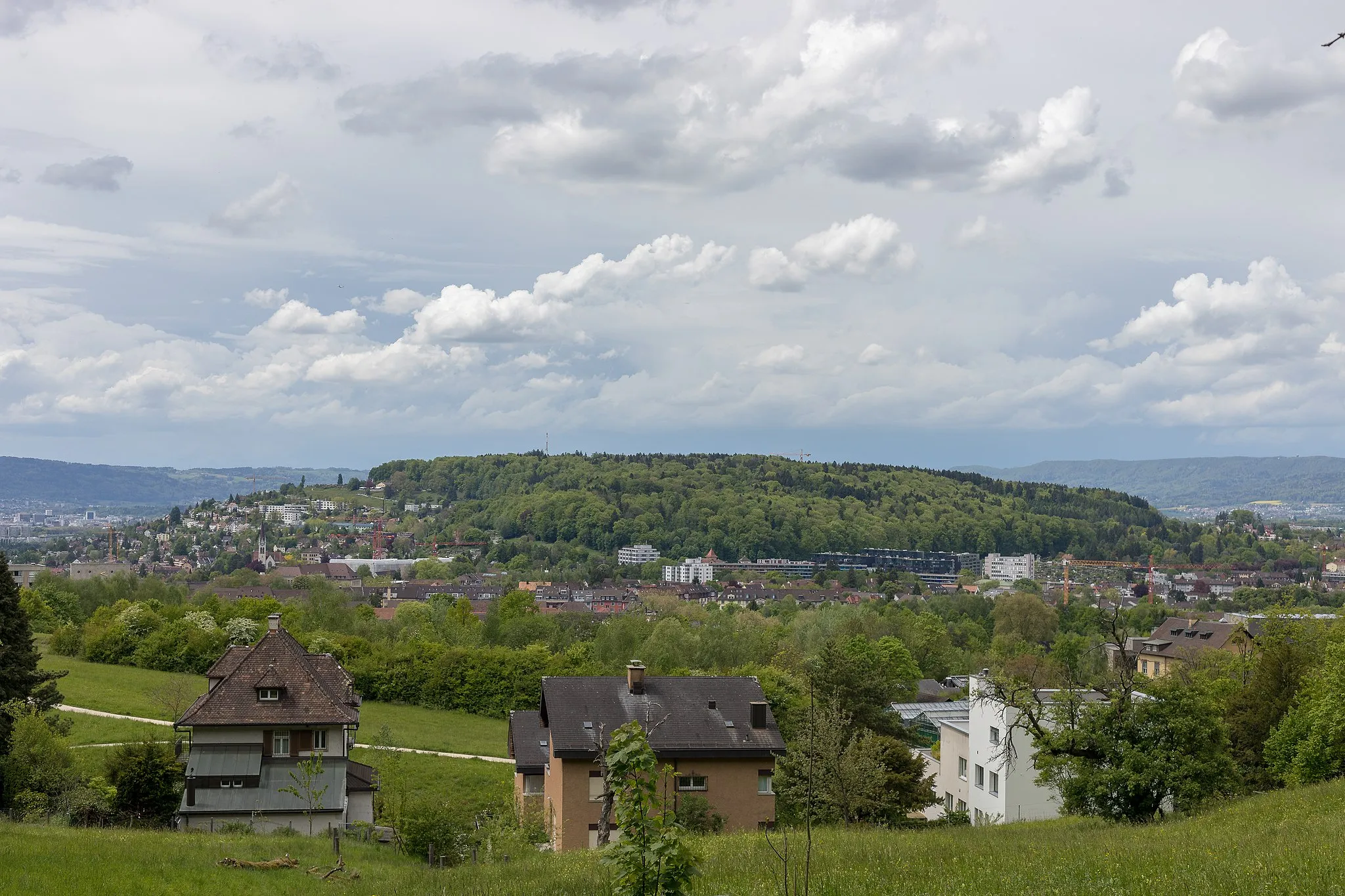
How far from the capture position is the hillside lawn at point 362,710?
165ft

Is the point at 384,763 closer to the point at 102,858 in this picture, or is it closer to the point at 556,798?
the point at 556,798

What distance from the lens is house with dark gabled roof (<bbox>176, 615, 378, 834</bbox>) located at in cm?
3117

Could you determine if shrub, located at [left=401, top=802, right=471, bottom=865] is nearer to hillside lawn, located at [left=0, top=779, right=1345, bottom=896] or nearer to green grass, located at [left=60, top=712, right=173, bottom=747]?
hillside lawn, located at [left=0, top=779, right=1345, bottom=896]

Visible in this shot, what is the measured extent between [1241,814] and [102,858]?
19.7m

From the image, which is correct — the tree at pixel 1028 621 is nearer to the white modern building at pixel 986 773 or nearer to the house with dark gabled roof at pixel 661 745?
the white modern building at pixel 986 773

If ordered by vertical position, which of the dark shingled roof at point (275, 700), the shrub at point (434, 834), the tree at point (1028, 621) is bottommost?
the tree at point (1028, 621)

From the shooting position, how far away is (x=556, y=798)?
110 ft

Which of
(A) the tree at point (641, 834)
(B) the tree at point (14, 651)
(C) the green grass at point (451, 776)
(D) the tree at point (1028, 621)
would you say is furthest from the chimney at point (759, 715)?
(D) the tree at point (1028, 621)

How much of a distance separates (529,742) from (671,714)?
18.2 feet

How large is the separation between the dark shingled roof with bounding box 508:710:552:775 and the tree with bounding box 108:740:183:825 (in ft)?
33.8

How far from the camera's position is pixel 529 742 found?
37.2m

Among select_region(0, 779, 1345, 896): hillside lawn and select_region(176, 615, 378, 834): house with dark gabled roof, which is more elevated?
select_region(0, 779, 1345, 896): hillside lawn

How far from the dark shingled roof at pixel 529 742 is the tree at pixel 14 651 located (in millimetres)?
15848

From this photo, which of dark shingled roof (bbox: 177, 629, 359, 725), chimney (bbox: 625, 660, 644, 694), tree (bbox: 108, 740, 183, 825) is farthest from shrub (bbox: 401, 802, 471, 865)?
chimney (bbox: 625, 660, 644, 694)
